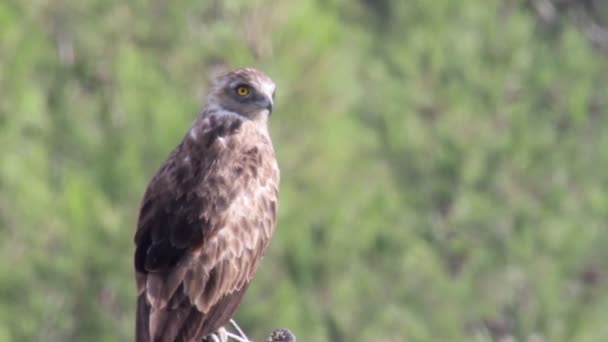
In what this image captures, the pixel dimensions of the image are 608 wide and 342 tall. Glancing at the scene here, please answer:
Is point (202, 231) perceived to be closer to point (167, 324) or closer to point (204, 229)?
point (204, 229)

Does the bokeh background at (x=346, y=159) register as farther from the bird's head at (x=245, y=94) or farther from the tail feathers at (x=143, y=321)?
the tail feathers at (x=143, y=321)

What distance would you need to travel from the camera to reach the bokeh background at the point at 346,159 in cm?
1517

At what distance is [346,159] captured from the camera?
17328mm

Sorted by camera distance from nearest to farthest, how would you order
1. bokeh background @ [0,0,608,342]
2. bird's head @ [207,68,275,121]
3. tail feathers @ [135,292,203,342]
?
tail feathers @ [135,292,203,342] → bird's head @ [207,68,275,121] → bokeh background @ [0,0,608,342]

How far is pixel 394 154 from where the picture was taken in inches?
738

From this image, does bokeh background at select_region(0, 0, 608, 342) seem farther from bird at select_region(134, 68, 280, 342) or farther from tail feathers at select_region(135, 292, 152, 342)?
tail feathers at select_region(135, 292, 152, 342)

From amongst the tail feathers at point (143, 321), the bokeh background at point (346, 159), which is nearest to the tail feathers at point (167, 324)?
the tail feathers at point (143, 321)

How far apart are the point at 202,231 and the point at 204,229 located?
0.04ft

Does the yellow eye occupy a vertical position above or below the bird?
above

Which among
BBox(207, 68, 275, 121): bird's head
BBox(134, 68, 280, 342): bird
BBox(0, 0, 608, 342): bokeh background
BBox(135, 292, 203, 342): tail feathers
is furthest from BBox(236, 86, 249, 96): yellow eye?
BBox(0, 0, 608, 342): bokeh background

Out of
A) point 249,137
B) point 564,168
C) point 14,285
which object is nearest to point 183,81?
point 14,285

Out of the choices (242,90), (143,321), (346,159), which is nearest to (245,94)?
(242,90)

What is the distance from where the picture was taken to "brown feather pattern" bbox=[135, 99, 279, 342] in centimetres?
702

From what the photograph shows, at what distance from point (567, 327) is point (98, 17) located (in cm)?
602
